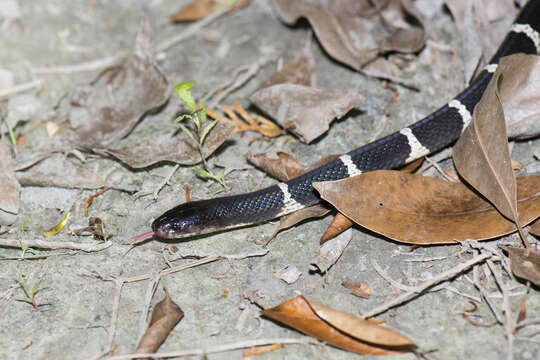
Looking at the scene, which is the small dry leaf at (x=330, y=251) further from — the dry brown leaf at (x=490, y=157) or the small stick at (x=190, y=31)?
the small stick at (x=190, y=31)

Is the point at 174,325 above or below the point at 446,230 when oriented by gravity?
below

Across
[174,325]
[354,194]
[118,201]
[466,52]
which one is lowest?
[174,325]

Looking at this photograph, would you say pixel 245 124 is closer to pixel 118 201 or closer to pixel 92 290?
pixel 118 201

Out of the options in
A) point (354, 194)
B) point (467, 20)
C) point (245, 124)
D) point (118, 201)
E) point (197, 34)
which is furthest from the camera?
point (197, 34)

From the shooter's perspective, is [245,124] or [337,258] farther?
[245,124]

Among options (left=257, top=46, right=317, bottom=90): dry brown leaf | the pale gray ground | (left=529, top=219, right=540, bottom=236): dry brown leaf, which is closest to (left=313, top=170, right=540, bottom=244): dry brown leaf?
(left=529, top=219, right=540, bottom=236): dry brown leaf

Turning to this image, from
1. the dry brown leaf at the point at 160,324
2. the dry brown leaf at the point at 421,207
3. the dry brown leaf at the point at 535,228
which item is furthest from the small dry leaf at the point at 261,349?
the dry brown leaf at the point at 535,228

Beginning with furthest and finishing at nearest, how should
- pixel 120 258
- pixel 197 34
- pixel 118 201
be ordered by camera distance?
pixel 197 34 → pixel 118 201 → pixel 120 258

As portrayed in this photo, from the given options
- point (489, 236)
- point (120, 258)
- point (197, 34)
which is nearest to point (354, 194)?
point (489, 236)
